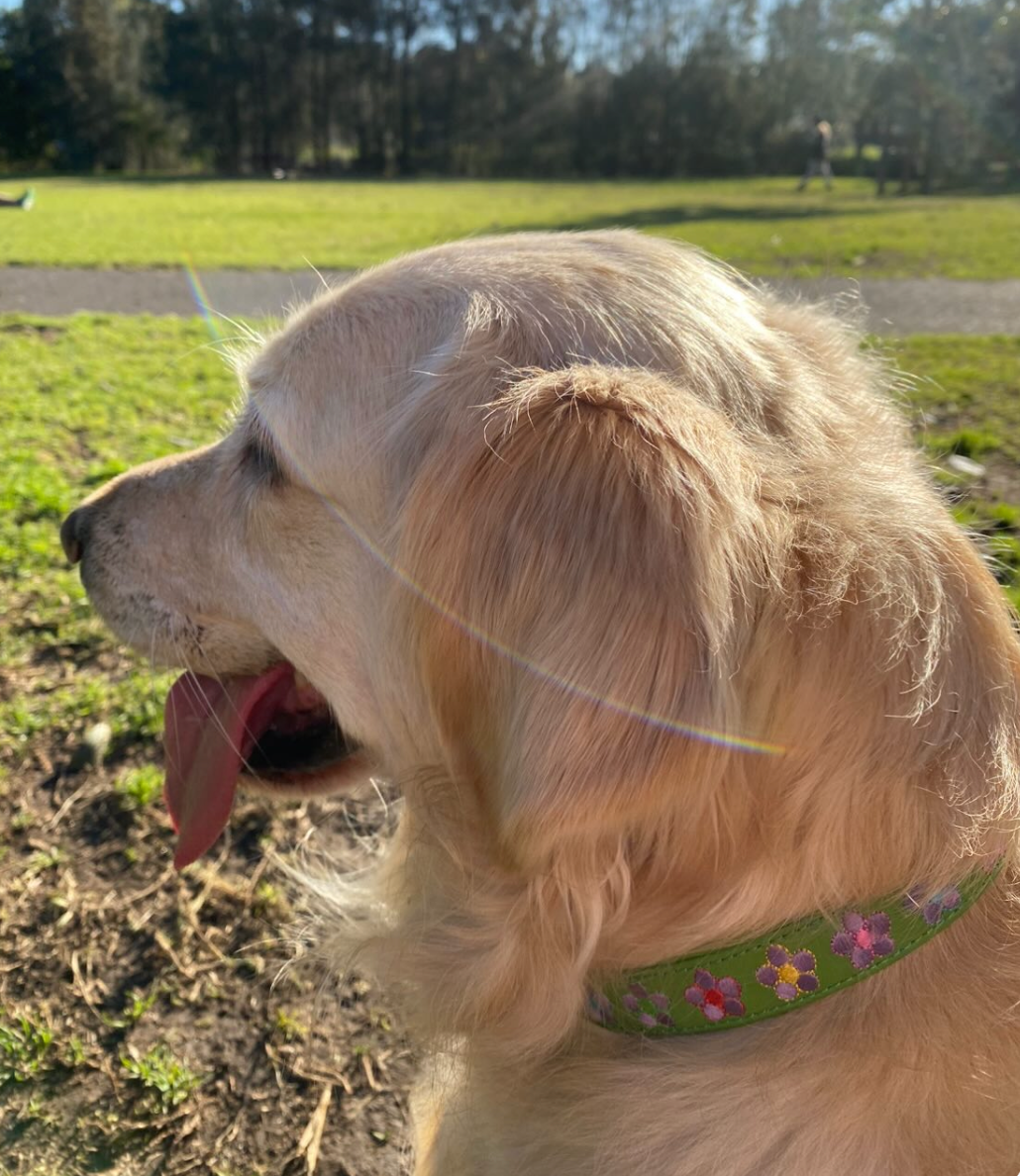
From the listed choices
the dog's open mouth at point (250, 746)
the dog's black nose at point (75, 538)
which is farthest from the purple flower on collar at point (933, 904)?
the dog's black nose at point (75, 538)

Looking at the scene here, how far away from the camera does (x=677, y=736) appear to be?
1.12 m

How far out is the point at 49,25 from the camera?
4041cm

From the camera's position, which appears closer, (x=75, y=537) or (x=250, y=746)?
(x=250, y=746)

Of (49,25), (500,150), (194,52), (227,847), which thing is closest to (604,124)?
(500,150)

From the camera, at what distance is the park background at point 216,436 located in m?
2.03

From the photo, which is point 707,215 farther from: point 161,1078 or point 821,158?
point 161,1078

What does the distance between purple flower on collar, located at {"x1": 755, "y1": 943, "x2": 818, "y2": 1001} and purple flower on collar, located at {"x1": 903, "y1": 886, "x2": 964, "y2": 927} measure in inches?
5.7

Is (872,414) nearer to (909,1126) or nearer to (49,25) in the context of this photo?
(909,1126)

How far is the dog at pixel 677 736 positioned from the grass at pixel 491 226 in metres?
5.19

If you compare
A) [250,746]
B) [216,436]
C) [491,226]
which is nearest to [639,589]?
[250,746]

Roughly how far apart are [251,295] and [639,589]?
31.6 ft

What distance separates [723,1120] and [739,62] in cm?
5249

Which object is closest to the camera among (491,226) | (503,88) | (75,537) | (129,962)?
(75,537)

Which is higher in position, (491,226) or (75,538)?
(75,538)
